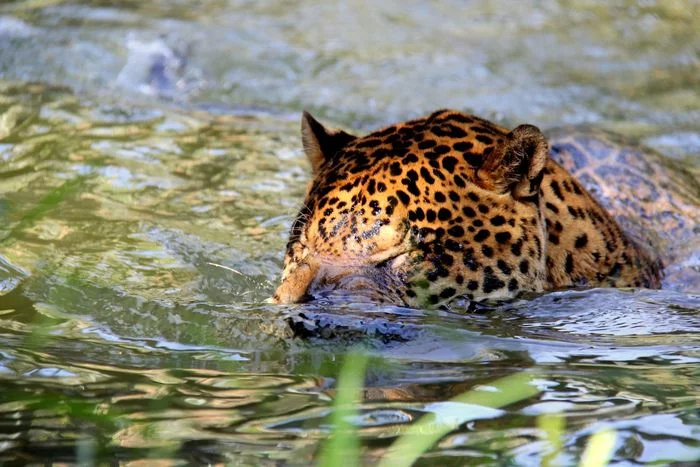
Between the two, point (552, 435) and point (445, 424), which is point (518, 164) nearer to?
point (445, 424)

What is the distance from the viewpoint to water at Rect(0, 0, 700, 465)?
409 cm

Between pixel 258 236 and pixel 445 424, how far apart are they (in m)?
4.32

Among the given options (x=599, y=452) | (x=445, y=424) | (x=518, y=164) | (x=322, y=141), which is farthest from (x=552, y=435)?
(x=322, y=141)

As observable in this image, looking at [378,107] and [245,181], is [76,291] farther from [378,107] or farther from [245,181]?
[378,107]

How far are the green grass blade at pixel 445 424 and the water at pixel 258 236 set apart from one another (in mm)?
66

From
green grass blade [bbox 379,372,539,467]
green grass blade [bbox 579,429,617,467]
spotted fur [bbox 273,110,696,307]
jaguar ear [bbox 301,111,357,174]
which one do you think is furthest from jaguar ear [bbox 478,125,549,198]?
green grass blade [bbox 579,429,617,467]

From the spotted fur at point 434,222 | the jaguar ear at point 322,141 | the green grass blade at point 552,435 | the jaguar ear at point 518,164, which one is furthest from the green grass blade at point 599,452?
the jaguar ear at point 322,141

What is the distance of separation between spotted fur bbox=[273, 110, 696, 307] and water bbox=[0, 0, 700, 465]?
0.13 m

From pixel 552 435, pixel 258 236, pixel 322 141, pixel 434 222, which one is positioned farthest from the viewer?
pixel 258 236

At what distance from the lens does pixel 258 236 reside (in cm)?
814

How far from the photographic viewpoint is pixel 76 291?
6211mm

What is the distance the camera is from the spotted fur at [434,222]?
202 inches

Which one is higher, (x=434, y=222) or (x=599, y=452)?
(x=434, y=222)

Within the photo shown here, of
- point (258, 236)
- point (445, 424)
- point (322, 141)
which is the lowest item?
point (445, 424)
